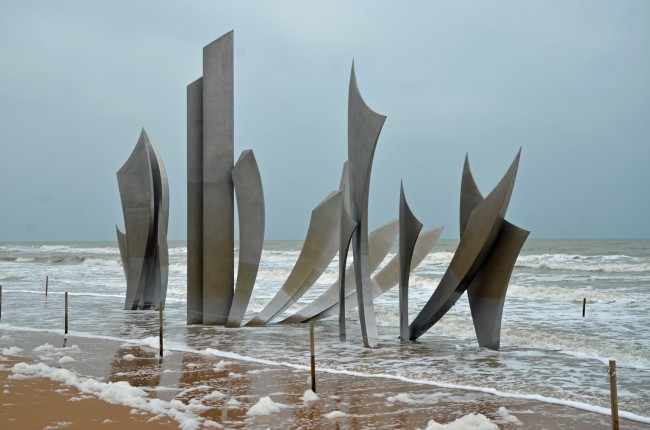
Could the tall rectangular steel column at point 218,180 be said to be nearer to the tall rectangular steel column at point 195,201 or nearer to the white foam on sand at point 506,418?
the tall rectangular steel column at point 195,201

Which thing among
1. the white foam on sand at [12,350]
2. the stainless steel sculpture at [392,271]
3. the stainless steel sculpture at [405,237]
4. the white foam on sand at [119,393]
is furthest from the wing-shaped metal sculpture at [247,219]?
the white foam on sand at [119,393]

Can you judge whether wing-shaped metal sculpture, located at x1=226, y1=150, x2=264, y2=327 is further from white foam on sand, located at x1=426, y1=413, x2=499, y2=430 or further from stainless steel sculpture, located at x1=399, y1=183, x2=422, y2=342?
white foam on sand, located at x1=426, y1=413, x2=499, y2=430

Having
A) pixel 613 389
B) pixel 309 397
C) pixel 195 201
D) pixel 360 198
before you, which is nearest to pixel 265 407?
pixel 309 397

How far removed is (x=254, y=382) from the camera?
783 centimetres

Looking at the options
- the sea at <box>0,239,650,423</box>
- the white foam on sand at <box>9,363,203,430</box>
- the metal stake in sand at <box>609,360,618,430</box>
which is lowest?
the sea at <box>0,239,650,423</box>

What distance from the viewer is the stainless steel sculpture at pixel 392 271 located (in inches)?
476

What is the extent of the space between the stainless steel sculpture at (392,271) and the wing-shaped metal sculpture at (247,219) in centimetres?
198

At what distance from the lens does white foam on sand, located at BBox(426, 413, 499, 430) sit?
5746 millimetres

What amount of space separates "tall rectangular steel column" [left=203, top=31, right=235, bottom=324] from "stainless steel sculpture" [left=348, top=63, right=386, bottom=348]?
10.3 feet

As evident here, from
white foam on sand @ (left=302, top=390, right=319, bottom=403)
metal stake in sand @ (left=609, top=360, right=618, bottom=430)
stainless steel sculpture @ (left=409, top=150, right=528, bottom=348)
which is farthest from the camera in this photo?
stainless steel sculpture @ (left=409, top=150, right=528, bottom=348)

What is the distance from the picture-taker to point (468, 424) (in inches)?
232

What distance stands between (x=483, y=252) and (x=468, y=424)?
A: 408 centimetres

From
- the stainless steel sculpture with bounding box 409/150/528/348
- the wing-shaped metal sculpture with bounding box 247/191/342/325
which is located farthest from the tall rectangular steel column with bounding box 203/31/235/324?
the stainless steel sculpture with bounding box 409/150/528/348

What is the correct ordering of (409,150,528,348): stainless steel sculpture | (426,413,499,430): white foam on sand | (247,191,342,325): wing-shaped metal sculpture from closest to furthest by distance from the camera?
(426,413,499,430): white foam on sand → (409,150,528,348): stainless steel sculpture → (247,191,342,325): wing-shaped metal sculpture
